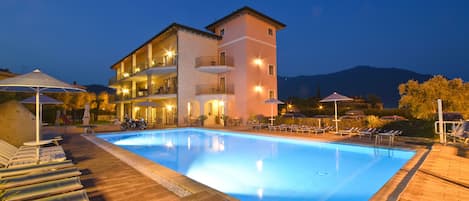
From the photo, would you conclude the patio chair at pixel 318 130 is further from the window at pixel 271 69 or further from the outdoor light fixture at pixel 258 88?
the window at pixel 271 69

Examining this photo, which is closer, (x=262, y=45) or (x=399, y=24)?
(x=262, y=45)

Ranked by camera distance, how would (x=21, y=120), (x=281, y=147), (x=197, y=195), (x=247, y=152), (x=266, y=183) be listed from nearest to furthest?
(x=197, y=195) < (x=266, y=183) < (x=21, y=120) < (x=247, y=152) < (x=281, y=147)

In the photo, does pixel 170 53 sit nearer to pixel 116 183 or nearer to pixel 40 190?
pixel 116 183

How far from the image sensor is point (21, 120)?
691cm

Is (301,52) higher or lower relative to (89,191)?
higher

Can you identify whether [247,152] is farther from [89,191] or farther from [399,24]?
[399,24]

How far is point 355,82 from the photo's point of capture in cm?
11444

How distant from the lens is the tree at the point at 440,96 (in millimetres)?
11852

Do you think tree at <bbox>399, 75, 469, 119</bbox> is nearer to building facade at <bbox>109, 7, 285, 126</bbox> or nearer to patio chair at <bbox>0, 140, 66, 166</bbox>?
building facade at <bbox>109, 7, 285, 126</bbox>

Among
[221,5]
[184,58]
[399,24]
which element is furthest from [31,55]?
[399,24]

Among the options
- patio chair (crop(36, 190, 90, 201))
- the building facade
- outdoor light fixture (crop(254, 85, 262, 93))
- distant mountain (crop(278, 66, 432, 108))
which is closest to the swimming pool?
patio chair (crop(36, 190, 90, 201))

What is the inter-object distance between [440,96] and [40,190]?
52.3ft

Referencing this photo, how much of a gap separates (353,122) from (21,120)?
13797 mm

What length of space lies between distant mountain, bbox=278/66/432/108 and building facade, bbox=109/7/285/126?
84422mm
